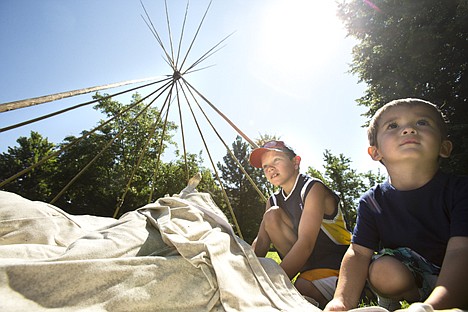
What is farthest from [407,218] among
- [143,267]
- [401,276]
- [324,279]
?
[143,267]

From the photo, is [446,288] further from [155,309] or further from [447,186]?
[155,309]

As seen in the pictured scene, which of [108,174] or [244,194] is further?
[244,194]

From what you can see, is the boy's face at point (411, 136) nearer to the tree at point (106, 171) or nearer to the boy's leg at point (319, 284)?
the boy's leg at point (319, 284)

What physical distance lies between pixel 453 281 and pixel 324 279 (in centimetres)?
84

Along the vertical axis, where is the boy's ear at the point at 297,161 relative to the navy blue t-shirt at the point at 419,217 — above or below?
above

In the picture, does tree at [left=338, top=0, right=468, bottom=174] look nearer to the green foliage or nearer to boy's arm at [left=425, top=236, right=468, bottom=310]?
boy's arm at [left=425, top=236, right=468, bottom=310]

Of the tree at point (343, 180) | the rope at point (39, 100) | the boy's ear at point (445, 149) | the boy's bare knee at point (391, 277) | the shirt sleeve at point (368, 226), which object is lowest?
the boy's bare knee at point (391, 277)

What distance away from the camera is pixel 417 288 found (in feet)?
4.00

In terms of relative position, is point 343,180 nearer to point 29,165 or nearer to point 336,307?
point 336,307

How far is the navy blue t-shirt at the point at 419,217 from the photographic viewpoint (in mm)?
1149

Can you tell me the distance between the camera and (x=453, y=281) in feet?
3.11

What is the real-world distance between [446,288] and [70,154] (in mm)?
19712

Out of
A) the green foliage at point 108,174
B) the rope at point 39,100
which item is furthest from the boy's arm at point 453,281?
the green foliage at point 108,174

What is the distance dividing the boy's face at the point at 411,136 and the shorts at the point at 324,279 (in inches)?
32.6
